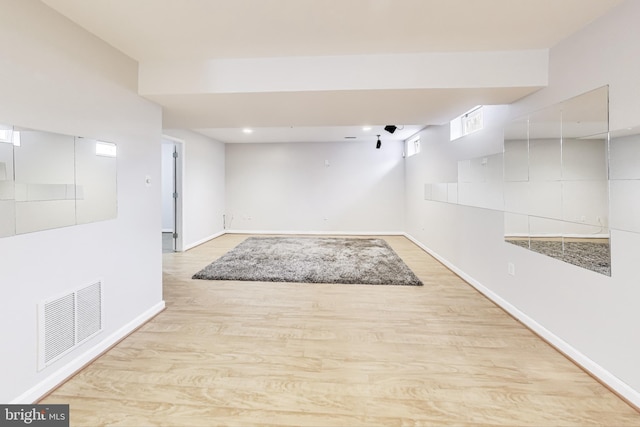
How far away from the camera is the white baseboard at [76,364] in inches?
69.2

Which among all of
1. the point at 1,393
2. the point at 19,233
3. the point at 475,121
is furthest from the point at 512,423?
the point at 475,121

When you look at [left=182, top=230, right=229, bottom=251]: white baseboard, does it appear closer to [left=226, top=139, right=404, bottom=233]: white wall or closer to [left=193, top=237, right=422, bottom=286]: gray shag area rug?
[left=226, top=139, right=404, bottom=233]: white wall

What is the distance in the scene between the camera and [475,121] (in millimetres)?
3879

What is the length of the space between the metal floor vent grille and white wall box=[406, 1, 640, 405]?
359 cm

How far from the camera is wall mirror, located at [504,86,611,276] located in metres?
2.01

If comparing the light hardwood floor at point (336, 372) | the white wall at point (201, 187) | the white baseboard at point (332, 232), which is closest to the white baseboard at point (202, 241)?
the white wall at point (201, 187)

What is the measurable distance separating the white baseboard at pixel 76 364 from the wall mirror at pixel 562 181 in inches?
145

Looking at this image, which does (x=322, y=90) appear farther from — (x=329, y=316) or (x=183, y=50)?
(x=329, y=316)

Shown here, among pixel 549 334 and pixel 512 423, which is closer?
pixel 512 423

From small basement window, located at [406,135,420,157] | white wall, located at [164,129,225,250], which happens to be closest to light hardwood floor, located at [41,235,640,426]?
white wall, located at [164,129,225,250]

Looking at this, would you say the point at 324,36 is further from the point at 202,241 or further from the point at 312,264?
the point at 202,241

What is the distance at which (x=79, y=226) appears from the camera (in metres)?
2.14

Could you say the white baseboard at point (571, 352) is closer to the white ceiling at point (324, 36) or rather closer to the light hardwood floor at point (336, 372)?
the light hardwood floor at point (336, 372)

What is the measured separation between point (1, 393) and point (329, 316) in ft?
7.58
